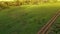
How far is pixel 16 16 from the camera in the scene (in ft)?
25.5

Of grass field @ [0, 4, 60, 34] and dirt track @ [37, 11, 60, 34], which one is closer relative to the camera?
dirt track @ [37, 11, 60, 34]

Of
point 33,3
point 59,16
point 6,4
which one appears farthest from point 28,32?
point 33,3

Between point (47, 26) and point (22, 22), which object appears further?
point (22, 22)

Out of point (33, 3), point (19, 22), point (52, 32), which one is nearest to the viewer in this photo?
point (52, 32)

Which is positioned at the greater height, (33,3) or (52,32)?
(52,32)

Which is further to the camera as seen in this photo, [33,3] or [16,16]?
[33,3]

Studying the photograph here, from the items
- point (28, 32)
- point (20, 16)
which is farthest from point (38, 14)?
point (28, 32)

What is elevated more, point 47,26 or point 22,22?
point 47,26

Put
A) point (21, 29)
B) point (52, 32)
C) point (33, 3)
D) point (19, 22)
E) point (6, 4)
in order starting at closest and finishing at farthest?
point (52, 32) < point (21, 29) < point (19, 22) < point (6, 4) < point (33, 3)

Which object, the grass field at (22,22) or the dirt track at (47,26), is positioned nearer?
the dirt track at (47,26)

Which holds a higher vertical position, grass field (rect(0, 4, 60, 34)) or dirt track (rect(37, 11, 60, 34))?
dirt track (rect(37, 11, 60, 34))

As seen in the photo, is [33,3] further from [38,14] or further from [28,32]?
[28,32]

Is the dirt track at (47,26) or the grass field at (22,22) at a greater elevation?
the dirt track at (47,26)

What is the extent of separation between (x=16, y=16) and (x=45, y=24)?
165 cm
